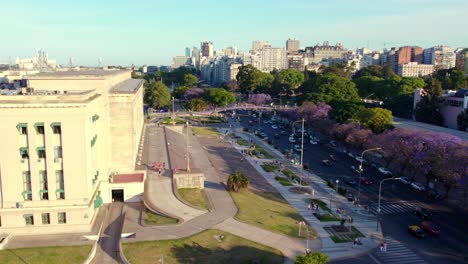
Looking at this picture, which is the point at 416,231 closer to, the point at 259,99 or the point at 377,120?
the point at 377,120

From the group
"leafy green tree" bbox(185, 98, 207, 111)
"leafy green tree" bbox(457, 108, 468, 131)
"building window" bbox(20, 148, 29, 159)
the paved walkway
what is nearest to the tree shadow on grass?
the paved walkway

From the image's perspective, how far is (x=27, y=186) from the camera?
40.1 metres

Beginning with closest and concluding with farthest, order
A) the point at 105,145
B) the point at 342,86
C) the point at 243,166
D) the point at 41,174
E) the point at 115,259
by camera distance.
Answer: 1. the point at 115,259
2. the point at 41,174
3. the point at 105,145
4. the point at 243,166
5. the point at 342,86

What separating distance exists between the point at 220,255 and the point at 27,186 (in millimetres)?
20584

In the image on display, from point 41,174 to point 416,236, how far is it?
3961 cm

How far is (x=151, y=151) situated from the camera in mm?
73812

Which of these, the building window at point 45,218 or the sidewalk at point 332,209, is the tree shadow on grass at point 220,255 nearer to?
the sidewalk at point 332,209

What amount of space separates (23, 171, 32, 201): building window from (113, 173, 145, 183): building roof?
12.8 m

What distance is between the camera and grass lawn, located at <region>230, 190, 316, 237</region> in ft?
143

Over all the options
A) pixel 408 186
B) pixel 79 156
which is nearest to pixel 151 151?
pixel 79 156

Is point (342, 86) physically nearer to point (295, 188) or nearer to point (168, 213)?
point (295, 188)

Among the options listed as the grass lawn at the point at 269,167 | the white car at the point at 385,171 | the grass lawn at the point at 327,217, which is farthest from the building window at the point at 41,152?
the white car at the point at 385,171

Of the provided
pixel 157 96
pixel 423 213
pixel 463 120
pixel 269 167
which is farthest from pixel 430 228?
pixel 157 96

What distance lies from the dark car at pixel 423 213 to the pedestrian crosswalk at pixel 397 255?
331 inches
